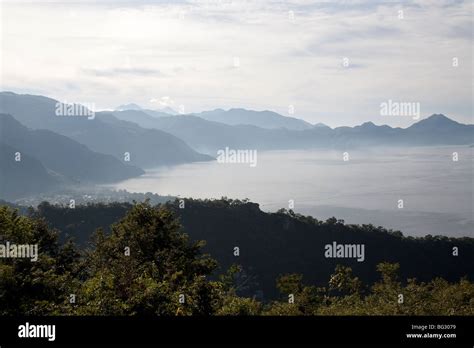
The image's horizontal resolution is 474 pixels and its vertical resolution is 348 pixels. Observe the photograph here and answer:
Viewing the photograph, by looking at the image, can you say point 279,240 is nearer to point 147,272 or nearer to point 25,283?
point 147,272

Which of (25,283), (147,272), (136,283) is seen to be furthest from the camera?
(147,272)

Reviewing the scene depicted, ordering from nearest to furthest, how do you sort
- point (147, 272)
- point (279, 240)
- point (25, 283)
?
1. point (25, 283)
2. point (147, 272)
3. point (279, 240)

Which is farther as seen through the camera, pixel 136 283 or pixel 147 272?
pixel 147 272

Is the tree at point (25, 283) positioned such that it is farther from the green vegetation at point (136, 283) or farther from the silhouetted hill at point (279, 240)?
the silhouetted hill at point (279, 240)

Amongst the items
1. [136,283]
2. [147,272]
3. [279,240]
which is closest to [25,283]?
[136,283]

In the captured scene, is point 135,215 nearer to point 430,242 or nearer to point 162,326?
point 162,326

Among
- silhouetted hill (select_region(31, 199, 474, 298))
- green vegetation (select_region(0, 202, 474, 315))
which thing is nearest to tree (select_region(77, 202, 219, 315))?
green vegetation (select_region(0, 202, 474, 315))

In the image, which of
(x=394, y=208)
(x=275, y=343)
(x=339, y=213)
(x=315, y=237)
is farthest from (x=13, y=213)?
→ (x=394, y=208)

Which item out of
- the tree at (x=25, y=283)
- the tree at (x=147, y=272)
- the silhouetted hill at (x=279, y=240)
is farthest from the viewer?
the silhouetted hill at (x=279, y=240)

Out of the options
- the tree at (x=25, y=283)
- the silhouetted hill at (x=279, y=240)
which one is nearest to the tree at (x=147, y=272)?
the tree at (x=25, y=283)

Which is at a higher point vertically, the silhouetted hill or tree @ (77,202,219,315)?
tree @ (77,202,219,315)

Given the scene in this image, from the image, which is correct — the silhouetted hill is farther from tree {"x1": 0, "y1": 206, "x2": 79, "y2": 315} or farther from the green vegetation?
tree {"x1": 0, "y1": 206, "x2": 79, "y2": 315}
